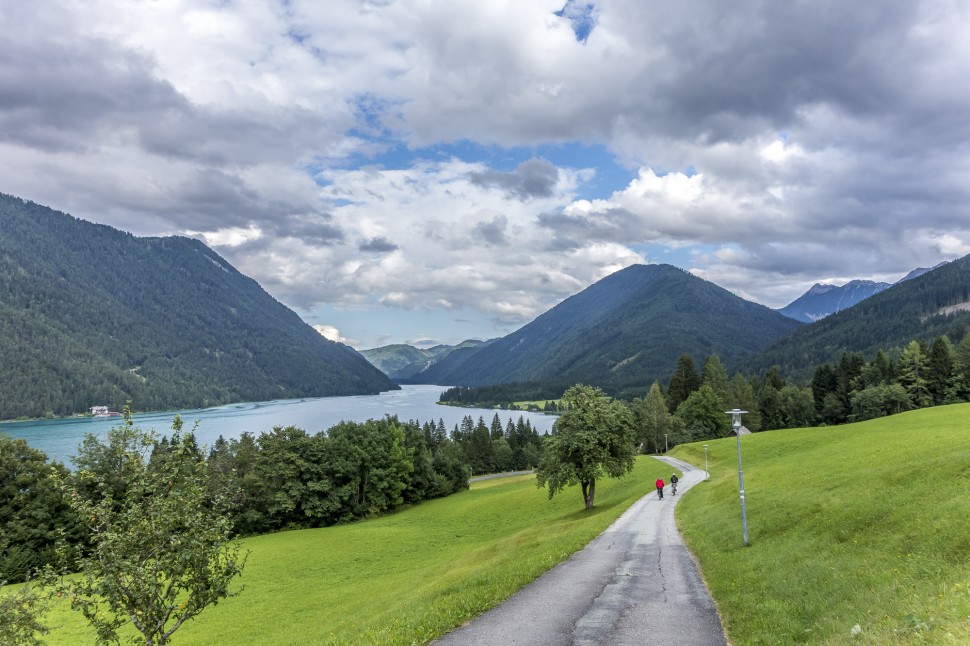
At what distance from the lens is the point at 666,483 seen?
60688 millimetres

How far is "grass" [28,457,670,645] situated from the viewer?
62.4ft

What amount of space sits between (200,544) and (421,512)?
7247 cm

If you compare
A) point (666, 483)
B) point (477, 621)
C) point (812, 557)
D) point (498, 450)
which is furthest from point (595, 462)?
point (498, 450)

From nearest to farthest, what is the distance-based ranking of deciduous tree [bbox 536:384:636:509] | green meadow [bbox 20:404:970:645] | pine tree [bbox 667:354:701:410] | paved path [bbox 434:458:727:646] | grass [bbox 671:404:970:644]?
grass [bbox 671:404:970:644], green meadow [bbox 20:404:970:645], paved path [bbox 434:458:727:646], deciduous tree [bbox 536:384:636:509], pine tree [bbox 667:354:701:410]

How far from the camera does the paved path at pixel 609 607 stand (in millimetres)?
14242

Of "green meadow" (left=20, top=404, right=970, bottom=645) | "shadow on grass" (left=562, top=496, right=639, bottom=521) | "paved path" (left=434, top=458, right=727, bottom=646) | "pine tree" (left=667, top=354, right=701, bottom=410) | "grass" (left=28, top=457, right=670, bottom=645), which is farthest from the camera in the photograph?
"pine tree" (left=667, top=354, right=701, bottom=410)

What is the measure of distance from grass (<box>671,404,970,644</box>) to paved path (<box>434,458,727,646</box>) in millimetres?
992

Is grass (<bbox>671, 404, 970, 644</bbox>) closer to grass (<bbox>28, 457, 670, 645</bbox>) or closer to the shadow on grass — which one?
grass (<bbox>28, 457, 670, 645</bbox>)

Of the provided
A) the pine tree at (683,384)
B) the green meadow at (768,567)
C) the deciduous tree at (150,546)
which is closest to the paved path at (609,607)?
the green meadow at (768,567)

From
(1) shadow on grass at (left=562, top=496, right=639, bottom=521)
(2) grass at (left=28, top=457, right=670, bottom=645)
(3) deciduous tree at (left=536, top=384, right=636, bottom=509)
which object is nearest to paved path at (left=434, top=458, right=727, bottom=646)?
(2) grass at (left=28, top=457, right=670, bottom=645)

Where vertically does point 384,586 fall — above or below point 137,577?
below

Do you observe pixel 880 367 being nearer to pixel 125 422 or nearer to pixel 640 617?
pixel 640 617

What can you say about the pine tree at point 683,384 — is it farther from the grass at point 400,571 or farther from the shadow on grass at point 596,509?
the shadow on grass at point 596,509

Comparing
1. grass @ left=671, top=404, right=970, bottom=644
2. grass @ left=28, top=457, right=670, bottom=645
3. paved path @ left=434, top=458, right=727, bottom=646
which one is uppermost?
grass @ left=671, top=404, right=970, bottom=644
